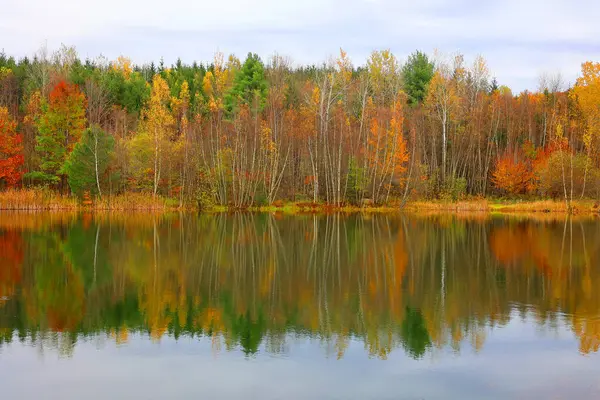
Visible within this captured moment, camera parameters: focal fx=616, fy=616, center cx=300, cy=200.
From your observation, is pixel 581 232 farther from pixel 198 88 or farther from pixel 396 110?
pixel 198 88

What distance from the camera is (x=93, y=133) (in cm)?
4953

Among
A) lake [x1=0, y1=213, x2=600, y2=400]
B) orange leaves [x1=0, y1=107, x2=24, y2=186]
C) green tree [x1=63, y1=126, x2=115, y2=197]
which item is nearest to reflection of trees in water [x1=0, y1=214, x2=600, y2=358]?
lake [x1=0, y1=213, x2=600, y2=400]

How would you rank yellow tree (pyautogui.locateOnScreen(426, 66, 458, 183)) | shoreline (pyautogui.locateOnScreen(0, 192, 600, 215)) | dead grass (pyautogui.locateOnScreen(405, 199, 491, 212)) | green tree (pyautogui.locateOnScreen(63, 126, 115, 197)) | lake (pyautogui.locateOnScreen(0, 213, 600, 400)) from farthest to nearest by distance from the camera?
1. yellow tree (pyautogui.locateOnScreen(426, 66, 458, 183))
2. dead grass (pyautogui.locateOnScreen(405, 199, 491, 212))
3. shoreline (pyautogui.locateOnScreen(0, 192, 600, 215))
4. green tree (pyautogui.locateOnScreen(63, 126, 115, 197))
5. lake (pyautogui.locateOnScreen(0, 213, 600, 400))

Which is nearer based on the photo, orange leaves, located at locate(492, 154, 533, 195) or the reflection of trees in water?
the reflection of trees in water

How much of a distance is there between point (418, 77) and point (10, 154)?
151ft

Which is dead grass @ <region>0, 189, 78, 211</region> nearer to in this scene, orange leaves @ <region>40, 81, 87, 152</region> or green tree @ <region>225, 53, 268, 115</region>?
orange leaves @ <region>40, 81, 87, 152</region>

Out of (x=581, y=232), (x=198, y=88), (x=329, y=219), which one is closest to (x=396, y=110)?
(x=329, y=219)

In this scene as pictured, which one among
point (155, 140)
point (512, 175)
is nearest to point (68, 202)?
point (155, 140)

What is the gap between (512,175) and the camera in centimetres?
5891

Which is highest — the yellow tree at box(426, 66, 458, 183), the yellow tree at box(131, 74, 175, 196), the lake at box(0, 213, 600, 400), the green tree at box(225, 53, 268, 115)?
the green tree at box(225, 53, 268, 115)

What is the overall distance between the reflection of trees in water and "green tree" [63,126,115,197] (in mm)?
17254

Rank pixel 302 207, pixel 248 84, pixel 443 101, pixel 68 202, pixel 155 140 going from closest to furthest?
pixel 68 202, pixel 155 140, pixel 302 207, pixel 443 101, pixel 248 84

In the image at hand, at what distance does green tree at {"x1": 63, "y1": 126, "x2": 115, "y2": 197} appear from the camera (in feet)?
163

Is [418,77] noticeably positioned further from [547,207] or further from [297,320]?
[297,320]
